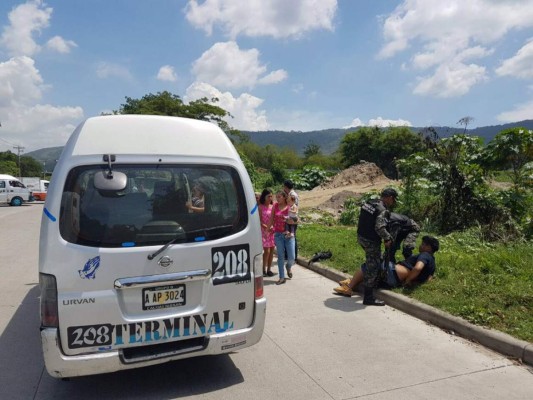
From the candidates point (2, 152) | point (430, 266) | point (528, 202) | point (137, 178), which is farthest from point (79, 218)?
point (2, 152)

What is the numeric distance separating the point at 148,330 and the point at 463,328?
3583 millimetres

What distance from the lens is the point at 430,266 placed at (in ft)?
20.7

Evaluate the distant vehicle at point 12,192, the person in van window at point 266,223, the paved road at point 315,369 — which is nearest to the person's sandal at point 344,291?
the paved road at point 315,369

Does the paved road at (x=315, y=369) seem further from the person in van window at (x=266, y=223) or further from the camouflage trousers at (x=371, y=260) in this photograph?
the person in van window at (x=266, y=223)

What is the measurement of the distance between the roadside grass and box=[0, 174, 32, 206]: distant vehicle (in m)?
27.5

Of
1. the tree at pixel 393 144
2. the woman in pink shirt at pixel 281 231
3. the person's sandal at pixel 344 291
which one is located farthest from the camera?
the tree at pixel 393 144

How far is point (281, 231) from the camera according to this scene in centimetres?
748

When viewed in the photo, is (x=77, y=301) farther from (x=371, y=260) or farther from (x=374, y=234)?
(x=371, y=260)

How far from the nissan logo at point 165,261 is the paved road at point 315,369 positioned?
1.16m

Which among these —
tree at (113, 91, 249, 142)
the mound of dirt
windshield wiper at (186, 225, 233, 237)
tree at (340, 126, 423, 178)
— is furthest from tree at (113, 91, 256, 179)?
windshield wiper at (186, 225, 233, 237)

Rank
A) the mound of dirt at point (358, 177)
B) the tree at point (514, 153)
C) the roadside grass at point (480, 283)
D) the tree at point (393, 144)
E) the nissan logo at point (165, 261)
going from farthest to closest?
the tree at point (393, 144), the mound of dirt at point (358, 177), the tree at point (514, 153), the roadside grass at point (480, 283), the nissan logo at point (165, 261)

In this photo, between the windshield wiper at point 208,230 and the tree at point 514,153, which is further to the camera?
the tree at point 514,153

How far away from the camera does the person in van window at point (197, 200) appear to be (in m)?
3.72

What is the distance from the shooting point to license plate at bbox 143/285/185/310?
3.45 meters
